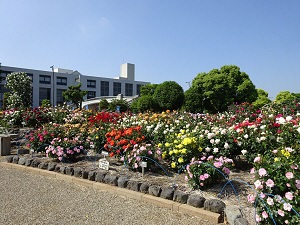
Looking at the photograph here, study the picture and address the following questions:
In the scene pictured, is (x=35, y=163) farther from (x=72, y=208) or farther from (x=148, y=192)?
(x=148, y=192)

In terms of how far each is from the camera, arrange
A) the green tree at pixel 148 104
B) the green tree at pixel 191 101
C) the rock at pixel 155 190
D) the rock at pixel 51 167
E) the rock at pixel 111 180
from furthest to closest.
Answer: the green tree at pixel 148 104
the green tree at pixel 191 101
the rock at pixel 51 167
the rock at pixel 111 180
the rock at pixel 155 190

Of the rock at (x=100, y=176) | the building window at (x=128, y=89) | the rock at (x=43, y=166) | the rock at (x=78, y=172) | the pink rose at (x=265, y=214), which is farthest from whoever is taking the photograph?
the building window at (x=128, y=89)

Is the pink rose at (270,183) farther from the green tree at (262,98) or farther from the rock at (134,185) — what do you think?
the green tree at (262,98)

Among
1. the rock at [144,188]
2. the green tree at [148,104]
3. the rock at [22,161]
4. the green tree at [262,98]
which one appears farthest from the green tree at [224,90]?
the rock at [144,188]

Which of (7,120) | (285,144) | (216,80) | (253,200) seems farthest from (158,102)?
(253,200)

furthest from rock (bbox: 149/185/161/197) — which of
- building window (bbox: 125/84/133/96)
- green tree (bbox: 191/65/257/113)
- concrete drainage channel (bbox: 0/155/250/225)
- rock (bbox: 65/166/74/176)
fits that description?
building window (bbox: 125/84/133/96)

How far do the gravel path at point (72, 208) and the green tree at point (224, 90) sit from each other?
1685 cm

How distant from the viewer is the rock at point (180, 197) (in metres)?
3.17

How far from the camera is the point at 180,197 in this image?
3.19 meters

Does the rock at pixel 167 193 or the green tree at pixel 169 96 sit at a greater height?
the green tree at pixel 169 96

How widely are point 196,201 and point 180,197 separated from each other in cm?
23

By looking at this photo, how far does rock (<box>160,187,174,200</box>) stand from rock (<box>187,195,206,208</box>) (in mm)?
267

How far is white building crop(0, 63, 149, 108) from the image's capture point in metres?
52.9

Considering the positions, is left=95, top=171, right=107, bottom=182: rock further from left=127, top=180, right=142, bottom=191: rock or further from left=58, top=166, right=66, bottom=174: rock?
left=58, top=166, right=66, bottom=174: rock
